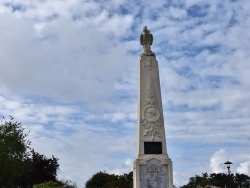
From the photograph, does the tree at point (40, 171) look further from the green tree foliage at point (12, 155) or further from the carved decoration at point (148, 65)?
the carved decoration at point (148, 65)

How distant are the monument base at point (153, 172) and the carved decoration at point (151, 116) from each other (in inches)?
60.5

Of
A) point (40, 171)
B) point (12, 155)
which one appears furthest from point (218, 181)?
point (12, 155)

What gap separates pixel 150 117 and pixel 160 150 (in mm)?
2064

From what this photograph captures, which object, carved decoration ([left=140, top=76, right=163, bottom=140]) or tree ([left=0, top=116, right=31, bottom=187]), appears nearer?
carved decoration ([left=140, top=76, right=163, bottom=140])

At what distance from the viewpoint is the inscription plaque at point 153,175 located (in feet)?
77.2

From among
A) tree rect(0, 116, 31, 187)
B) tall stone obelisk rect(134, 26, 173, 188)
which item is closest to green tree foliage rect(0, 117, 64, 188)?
tree rect(0, 116, 31, 187)

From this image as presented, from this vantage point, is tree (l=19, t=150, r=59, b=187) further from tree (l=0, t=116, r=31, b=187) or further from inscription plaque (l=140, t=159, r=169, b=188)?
inscription plaque (l=140, t=159, r=169, b=188)

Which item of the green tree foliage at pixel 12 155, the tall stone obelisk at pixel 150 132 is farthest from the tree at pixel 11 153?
the tall stone obelisk at pixel 150 132

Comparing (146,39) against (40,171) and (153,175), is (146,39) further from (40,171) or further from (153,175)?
(40,171)

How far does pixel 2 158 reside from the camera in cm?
3691

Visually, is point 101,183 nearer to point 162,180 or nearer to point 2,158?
point 2,158

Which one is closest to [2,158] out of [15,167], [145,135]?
[15,167]

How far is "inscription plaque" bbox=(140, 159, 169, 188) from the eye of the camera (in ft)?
77.2

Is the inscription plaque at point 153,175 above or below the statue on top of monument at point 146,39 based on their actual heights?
below
